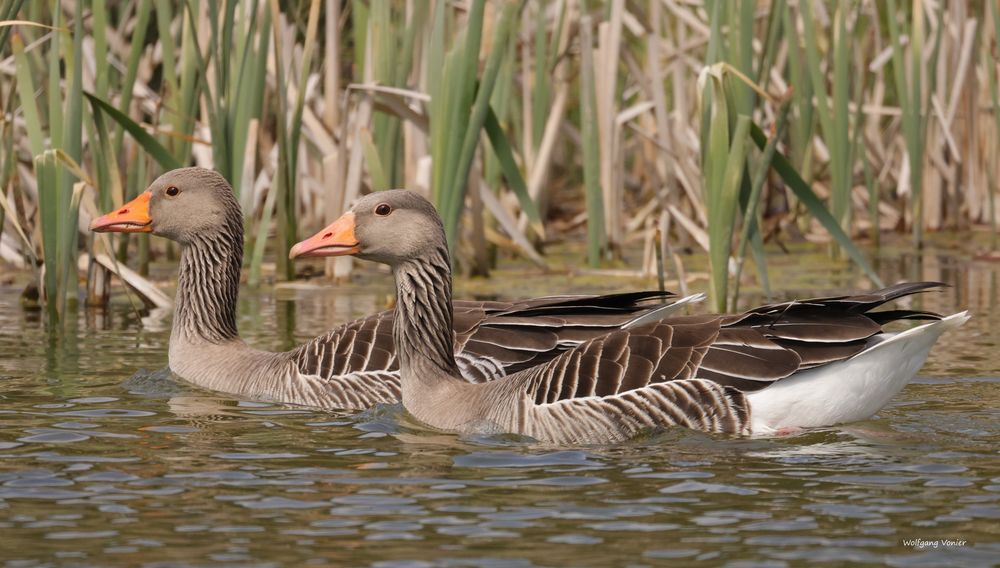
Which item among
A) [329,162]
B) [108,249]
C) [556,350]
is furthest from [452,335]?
[329,162]

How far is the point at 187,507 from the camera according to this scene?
5719 millimetres

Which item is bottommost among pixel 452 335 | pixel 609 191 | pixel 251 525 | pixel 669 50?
pixel 251 525

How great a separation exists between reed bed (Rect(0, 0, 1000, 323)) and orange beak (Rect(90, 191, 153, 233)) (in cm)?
32

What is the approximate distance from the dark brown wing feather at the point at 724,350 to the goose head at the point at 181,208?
315cm

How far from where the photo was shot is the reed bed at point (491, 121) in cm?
998

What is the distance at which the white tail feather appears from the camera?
7.09 meters

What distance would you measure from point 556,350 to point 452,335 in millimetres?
625

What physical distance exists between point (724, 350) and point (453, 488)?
1.77m

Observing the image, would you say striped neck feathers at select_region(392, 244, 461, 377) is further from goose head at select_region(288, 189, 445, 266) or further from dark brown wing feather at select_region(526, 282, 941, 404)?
dark brown wing feather at select_region(526, 282, 941, 404)

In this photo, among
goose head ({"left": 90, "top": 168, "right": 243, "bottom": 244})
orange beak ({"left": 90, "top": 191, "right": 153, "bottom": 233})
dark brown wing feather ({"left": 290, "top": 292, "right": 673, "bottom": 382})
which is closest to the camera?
dark brown wing feather ({"left": 290, "top": 292, "right": 673, "bottom": 382})

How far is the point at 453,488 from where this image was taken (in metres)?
6.04

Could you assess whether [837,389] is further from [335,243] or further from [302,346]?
[302,346]

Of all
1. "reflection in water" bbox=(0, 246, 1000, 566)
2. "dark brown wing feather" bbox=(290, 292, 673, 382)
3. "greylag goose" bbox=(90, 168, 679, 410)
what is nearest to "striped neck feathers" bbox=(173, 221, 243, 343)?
"greylag goose" bbox=(90, 168, 679, 410)

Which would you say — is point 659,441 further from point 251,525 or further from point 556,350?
point 251,525
